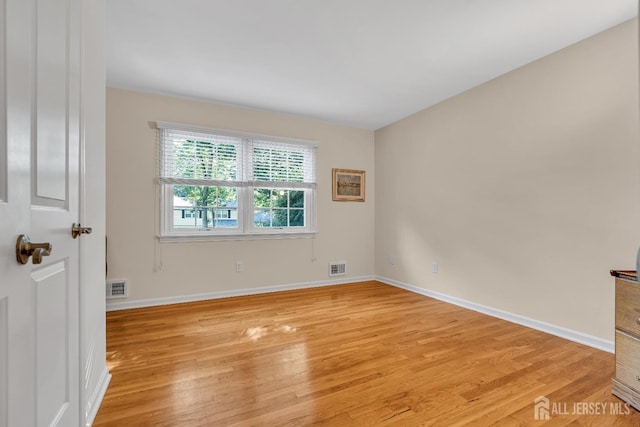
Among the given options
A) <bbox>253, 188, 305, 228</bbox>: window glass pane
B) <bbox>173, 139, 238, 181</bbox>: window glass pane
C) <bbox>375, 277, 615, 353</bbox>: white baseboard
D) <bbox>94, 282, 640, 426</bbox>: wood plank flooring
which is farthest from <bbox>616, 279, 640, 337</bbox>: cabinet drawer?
<bbox>173, 139, 238, 181</bbox>: window glass pane

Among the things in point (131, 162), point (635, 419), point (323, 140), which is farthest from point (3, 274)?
point (323, 140)

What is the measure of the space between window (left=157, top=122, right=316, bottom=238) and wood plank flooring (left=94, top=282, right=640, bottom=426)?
1.17 metres

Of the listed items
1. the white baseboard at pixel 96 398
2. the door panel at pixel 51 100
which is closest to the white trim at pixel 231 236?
the white baseboard at pixel 96 398

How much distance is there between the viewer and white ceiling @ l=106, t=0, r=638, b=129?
204cm

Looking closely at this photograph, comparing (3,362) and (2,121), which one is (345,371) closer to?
(3,362)

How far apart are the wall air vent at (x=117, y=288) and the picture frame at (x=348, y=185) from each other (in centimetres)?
292

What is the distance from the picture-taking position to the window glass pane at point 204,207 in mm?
3561

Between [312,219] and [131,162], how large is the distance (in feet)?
7.88

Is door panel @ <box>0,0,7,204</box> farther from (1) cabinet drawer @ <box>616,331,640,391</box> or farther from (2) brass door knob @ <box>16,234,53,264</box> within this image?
(1) cabinet drawer @ <box>616,331,640,391</box>

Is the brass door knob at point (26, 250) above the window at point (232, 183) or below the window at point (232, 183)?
below

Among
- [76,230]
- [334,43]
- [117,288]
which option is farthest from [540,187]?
[117,288]

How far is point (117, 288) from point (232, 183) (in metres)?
1.76

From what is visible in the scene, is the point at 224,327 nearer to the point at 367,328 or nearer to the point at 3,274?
the point at 367,328

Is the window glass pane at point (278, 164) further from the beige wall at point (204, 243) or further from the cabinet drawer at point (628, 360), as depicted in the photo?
the cabinet drawer at point (628, 360)
